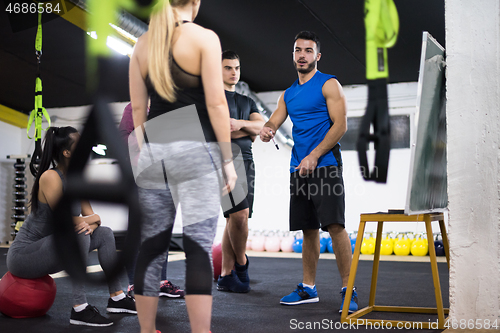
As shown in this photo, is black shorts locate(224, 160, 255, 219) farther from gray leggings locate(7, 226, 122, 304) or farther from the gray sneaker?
the gray sneaker

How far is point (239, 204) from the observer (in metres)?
2.66

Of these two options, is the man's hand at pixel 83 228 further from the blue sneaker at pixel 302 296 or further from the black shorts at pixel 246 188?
the blue sneaker at pixel 302 296

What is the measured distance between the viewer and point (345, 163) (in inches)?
280

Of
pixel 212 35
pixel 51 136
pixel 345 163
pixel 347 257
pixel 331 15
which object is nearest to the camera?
pixel 212 35

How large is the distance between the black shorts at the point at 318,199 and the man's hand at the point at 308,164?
4 centimetres

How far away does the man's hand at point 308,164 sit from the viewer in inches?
85.2

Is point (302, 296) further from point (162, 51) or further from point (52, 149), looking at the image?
point (162, 51)

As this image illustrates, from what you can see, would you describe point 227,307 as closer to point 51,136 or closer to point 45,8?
point 51,136

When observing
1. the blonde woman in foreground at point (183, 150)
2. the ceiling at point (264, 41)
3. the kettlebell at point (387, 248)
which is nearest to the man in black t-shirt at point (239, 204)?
the blonde woman in foreground at point (183, 150)

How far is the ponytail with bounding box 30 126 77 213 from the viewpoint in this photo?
1.97 meters

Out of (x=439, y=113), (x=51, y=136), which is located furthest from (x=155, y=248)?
(x=439, y=113)

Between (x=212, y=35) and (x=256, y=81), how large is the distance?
5.95 m

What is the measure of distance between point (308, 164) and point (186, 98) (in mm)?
1024

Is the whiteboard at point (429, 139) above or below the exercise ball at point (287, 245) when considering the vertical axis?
above
